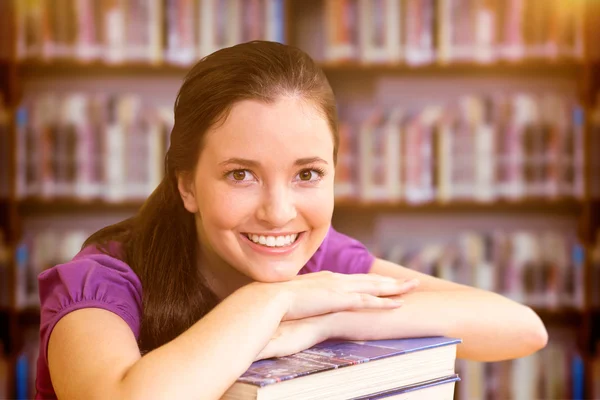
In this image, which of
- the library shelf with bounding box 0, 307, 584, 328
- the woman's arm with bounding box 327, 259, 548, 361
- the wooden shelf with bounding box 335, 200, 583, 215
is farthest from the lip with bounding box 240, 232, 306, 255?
the library shelf with bounding box 0, 307, 584, 328

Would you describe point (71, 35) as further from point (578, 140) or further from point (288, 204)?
point (288, 204)

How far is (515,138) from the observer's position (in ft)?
10.0

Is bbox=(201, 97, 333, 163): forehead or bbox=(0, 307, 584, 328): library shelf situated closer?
bbox=(201, 97, 333, 163): forehead

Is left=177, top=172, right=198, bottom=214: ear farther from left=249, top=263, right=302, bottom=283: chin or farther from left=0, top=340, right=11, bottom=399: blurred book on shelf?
left=0, top=340, right=11, bottom=399: blurred book on shelf

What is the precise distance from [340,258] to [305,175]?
16.3 inches

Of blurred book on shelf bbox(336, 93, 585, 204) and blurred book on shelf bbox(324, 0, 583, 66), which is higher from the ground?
blurred book on shelf bbox(324, 0, 583, 66)

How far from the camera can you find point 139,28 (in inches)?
120

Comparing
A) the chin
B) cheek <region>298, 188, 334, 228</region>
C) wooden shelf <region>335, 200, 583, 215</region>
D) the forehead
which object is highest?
the forehead

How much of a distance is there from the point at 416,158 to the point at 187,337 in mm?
2328

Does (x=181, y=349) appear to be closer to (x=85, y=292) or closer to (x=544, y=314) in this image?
(x=85, y=292)

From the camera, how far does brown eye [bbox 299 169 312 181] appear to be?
0.94m

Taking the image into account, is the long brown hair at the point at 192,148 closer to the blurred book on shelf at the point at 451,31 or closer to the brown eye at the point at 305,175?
the brown eye at the point at 305,175

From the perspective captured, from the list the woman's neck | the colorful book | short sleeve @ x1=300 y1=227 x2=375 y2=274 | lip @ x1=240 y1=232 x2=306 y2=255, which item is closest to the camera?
the colorful book

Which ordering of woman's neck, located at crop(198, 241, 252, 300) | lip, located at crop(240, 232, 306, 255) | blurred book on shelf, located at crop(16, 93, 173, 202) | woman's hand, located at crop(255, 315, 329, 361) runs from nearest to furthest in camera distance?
woman's hand, located at crop(255, 315, 329, 361), lip, located at crop(240, 232, 306, 255), woman's neck, located at crop(198, 241, 252, 300), blurred book on shelf, located at crop(16, 93, 173, 202)
